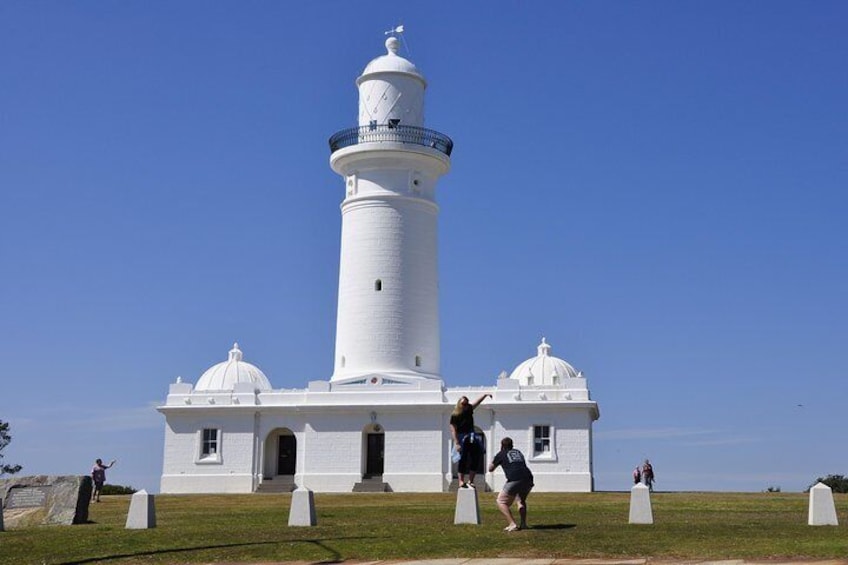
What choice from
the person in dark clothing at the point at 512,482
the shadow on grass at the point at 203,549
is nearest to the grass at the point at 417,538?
the shadow on grass at the point at 203,549

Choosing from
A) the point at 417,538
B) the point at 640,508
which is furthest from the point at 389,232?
the point at 417,538

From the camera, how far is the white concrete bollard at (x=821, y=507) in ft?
68.2

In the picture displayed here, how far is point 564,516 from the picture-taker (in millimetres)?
23797

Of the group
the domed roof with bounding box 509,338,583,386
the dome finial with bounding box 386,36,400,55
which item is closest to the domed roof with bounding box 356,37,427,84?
the dome finial with bounding box 386,36,400,55

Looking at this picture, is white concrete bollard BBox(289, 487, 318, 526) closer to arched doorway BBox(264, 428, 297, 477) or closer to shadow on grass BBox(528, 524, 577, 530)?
shadow on grass BBox(528, 524, 577, 530)

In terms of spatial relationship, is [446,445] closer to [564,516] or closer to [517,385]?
[517,385]

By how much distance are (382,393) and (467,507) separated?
83.6 feet

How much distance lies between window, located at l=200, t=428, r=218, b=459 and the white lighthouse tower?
5730mm

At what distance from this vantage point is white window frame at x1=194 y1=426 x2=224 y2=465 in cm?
4681

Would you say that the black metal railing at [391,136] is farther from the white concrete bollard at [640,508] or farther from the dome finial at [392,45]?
the white concrete bollard at [640,508]

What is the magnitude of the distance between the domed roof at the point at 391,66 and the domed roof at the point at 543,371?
13.2 meters

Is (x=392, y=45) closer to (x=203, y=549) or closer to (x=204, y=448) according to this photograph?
(x=204, y=448)

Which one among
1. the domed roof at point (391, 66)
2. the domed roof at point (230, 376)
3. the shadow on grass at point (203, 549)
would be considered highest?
the domed roof at point (391, 66)

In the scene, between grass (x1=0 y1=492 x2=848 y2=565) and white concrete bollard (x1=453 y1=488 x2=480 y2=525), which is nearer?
grass (x1=0 y1=492 x2=848 y2=565)
